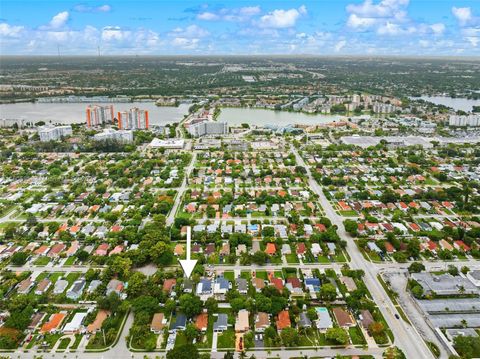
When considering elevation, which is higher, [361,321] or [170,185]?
[170,185]

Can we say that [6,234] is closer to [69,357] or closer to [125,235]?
[125,235]

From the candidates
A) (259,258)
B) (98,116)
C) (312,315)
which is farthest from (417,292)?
(98,116)

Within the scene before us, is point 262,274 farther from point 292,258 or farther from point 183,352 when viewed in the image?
point 183,352

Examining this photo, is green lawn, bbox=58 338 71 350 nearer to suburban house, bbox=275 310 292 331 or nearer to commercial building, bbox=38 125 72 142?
suburban house, bbox=275 310 292 331

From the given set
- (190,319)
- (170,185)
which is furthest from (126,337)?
(170,185)

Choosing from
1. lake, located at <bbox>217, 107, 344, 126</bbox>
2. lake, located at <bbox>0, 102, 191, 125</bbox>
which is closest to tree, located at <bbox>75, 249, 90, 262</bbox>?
lake, located at <bbox>0, 102, 191, 125</bbox>

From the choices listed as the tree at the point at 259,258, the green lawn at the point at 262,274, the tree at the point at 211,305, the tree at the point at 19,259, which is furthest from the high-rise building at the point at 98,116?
the tree at the point at 211,305
